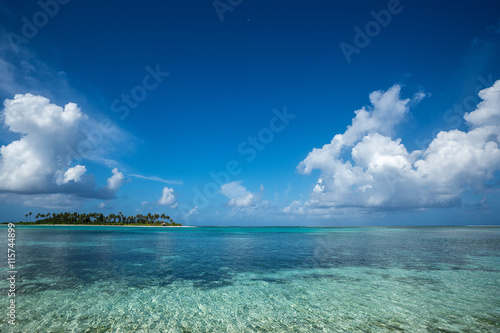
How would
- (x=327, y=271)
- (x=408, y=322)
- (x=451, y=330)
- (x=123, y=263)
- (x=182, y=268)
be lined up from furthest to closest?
(x=123, y=263)
(x=182, y=268)
(x=327, y=271)
(x=408, y=322)
(x=451, y=330)

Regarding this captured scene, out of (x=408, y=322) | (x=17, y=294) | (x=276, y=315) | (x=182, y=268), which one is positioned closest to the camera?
(x=408, y=322)

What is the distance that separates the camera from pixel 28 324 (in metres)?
10.8

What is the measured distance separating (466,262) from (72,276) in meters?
39.0

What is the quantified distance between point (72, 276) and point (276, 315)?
56.9 ft

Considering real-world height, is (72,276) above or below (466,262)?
above

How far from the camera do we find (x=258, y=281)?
1902cm

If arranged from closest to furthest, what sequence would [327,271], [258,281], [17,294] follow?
[17,294]
[258,281]
[327,271]

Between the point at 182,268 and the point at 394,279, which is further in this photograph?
the point at 182,268

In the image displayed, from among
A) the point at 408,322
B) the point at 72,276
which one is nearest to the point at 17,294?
the point at 72,276

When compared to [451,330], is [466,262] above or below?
below

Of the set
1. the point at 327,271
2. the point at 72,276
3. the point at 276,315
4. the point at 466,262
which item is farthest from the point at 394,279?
the point at 72,276

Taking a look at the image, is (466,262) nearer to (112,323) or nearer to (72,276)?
(112,323)

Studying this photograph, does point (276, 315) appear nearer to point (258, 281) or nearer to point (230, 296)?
point (230, 296)

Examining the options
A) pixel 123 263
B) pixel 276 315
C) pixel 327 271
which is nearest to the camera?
pixel 276 315
